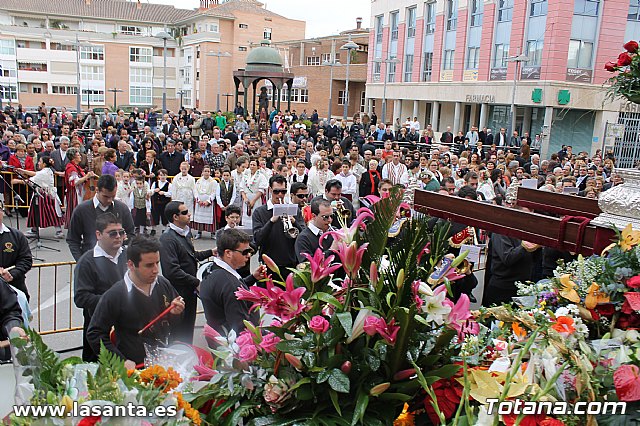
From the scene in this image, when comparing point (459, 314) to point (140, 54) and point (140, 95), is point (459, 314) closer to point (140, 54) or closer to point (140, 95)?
point (140, 54)

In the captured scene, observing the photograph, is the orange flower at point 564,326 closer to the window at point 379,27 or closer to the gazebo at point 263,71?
the gazebo at point 263,71

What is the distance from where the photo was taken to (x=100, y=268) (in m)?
4.77

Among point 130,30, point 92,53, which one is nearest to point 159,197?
point 92,53

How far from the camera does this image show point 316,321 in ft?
7.09

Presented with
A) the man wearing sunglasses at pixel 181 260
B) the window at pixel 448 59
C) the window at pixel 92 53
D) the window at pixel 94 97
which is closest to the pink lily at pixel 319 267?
the man wearing sunglasses at pixel 181 260

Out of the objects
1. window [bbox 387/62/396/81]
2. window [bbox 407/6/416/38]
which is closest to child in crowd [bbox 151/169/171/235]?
window [bbox 407/6/416/38]

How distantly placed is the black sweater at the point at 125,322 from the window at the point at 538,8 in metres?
29.4

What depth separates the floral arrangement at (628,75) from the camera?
10.2 feet

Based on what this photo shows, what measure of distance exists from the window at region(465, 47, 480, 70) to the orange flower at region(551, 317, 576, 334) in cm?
3378

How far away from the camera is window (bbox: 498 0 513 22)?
103 ft

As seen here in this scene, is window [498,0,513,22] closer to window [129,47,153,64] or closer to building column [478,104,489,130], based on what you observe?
building column [478,104,489,130]

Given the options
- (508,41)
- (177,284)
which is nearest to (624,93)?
(177,284)

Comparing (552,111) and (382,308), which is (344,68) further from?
(382,308)

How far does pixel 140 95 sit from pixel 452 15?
41135 millimetres
